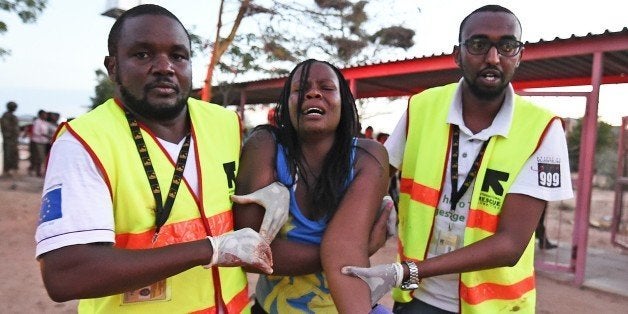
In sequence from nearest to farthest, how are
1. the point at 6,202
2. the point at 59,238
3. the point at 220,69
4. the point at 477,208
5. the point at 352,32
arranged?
the point at 59,238 < the point at 477,208 < the point at 6,202 < the point at 220,69 < the point at 352,32

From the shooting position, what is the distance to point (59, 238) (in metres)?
1.23

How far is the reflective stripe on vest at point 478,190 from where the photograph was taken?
1.91m

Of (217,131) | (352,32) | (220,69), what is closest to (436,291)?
(217,131)

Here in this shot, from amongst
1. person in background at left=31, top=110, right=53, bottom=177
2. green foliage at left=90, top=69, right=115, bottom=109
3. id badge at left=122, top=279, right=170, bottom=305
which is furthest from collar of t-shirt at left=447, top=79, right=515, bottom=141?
green foliage at left=90, top=69, right=115, bottom=109

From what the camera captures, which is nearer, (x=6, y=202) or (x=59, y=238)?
(x=59, y=238)

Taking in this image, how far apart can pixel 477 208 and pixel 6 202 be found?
913cm

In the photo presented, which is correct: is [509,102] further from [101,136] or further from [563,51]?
[563,51]

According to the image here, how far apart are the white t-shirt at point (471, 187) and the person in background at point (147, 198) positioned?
0.78 m

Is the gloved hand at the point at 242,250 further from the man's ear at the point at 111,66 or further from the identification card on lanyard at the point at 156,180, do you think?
the man's ear at the point at 111,66

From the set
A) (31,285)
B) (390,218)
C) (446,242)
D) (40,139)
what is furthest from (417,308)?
(40,139)

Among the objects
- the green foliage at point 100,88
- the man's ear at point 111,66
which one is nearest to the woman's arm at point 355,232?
the man's ear at point 111,66

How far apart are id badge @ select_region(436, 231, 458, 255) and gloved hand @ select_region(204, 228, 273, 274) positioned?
2.68ft

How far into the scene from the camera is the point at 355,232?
165 centimetres

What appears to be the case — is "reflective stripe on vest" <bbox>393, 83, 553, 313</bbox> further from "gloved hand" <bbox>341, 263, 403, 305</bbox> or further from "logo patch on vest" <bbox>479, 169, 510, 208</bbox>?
"gloved hand" <bbox>341, 263, 403, 305</bbox>
